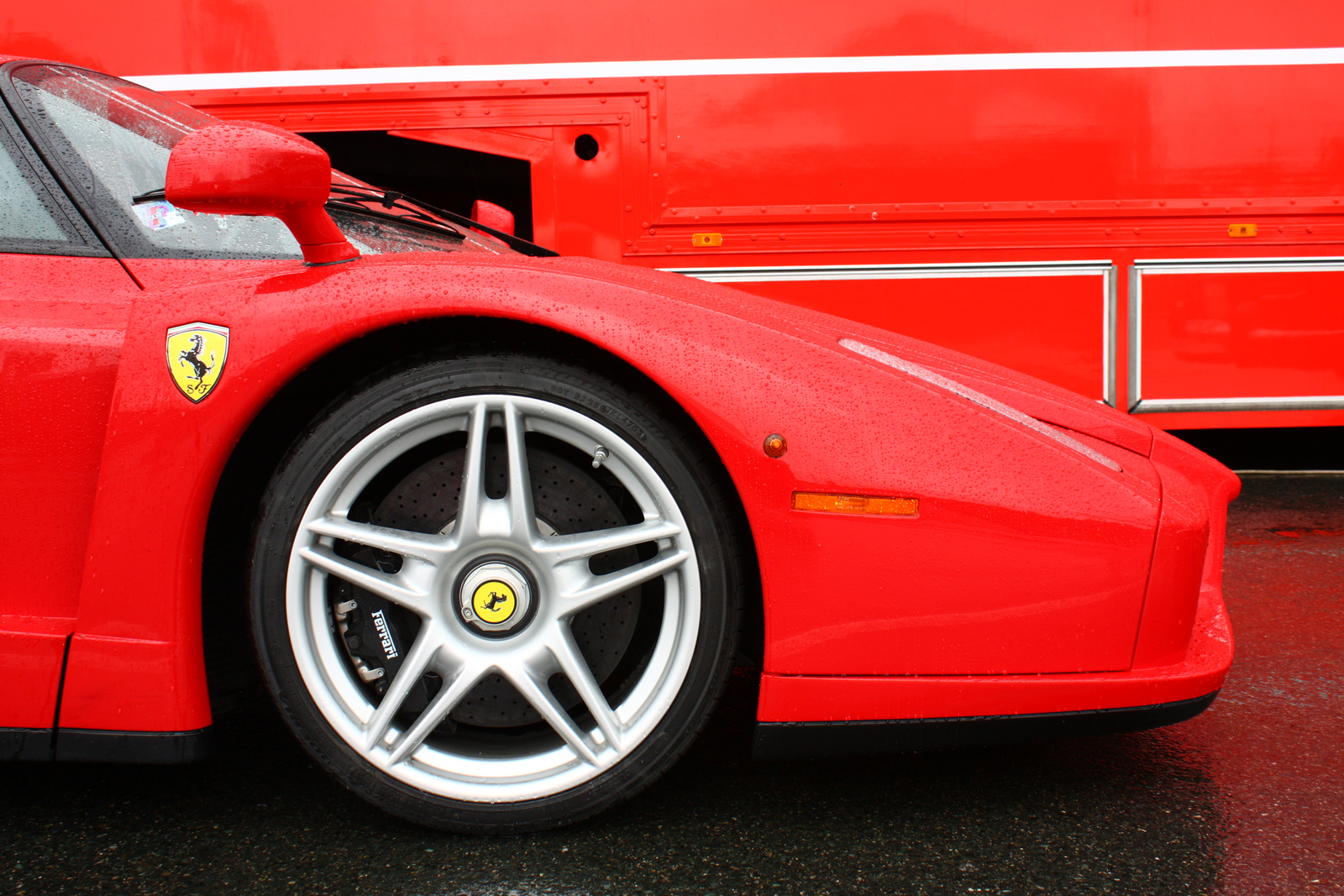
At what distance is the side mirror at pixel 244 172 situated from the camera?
1.30m

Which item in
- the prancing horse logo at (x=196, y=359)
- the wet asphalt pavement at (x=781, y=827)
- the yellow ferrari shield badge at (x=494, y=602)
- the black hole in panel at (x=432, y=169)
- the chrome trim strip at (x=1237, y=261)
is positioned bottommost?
the wet asphalt pavement at (x=781, y=827)

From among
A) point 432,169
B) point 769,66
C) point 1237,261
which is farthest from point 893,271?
point 432,169

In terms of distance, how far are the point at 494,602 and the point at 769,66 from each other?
124 inches

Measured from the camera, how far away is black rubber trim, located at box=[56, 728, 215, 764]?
4.61 ft

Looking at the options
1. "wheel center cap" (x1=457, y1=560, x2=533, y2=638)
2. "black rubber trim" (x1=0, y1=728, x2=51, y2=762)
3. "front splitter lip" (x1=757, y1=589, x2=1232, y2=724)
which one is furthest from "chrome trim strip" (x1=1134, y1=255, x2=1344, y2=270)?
"black rubber trim" (x1=0, y1=728, x2=51, y2=762)

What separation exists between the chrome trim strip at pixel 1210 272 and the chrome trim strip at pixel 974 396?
9.55ft

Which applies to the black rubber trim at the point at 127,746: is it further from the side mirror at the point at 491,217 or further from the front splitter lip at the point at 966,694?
the side mirror at the point at 491,217

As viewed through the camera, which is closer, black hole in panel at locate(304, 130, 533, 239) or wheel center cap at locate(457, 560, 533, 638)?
wheel center cap at locate(457, 560, 533, 638)

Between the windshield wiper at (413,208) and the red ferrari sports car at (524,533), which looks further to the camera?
the windshield wiper at (413,208)

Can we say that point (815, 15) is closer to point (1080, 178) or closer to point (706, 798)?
point (1080, 178)

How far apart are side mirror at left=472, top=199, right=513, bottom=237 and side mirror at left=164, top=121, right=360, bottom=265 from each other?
1.52 meters

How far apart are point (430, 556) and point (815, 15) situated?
328 centimetres

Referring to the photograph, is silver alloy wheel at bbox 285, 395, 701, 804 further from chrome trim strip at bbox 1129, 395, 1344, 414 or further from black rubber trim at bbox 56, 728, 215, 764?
chrome trim strip at bbox 1129, 395, 1344, 414

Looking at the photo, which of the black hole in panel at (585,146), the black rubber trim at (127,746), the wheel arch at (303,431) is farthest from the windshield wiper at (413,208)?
the black hole in panel at (585,146)
